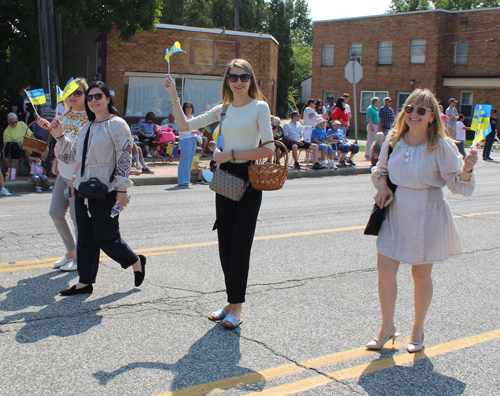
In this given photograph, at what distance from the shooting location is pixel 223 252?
4566 millimetres

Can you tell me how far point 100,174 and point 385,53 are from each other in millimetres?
36474

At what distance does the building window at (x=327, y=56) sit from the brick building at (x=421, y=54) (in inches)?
3.5

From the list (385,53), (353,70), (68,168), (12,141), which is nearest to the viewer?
(68,168)

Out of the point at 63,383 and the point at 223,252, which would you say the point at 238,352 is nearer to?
the point at 223,252

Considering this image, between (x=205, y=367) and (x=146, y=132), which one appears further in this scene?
(x=146, y=132)

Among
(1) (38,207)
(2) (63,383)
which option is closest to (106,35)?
(1) (38,207)

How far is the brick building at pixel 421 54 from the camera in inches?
1409

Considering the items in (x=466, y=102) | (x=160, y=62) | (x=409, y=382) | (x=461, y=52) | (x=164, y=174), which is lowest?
(x=409, y=382)

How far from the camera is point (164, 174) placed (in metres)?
14.1

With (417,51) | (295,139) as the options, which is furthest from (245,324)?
(417,51)

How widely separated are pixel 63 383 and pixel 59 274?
2.45 meters

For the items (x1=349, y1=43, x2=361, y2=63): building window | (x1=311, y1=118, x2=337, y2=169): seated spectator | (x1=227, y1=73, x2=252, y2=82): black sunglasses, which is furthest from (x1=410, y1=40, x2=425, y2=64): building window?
(x1=227, y1=73, x2=252, y2=82): black sunglasses

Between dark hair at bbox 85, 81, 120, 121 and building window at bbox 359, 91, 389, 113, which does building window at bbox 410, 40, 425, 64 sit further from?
dark hair at bbox 85, 81, 120, 121

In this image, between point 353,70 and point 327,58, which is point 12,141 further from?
point 327,58
